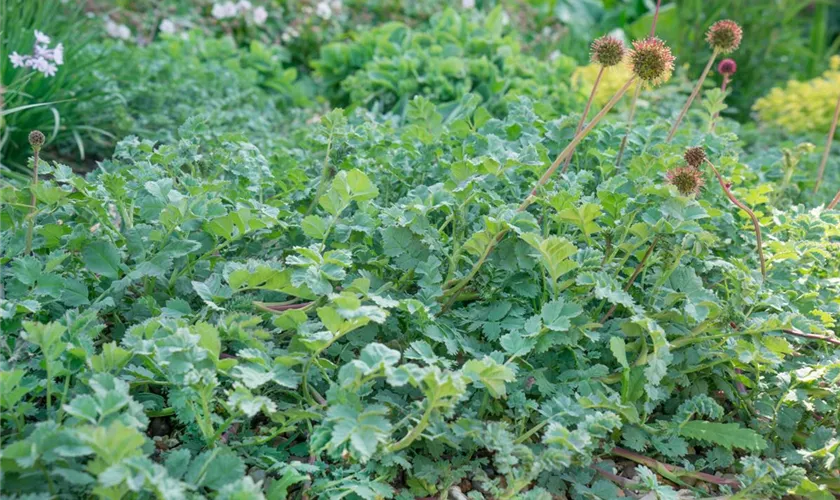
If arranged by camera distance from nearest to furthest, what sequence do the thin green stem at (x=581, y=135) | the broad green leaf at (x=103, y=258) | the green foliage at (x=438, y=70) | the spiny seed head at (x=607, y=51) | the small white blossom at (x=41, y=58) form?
the thin green stem at (x=581, y=135) → the broad green leaf at (x=103, y=258) → the spiny seed head at (x=607, y=51) → the small white blossom at (x=41, y=58) → the green foliage at (x=438, y=70)

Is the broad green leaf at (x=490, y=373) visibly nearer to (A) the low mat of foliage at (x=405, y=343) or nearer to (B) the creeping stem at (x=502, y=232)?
(A) the low mat of foliage at (x=405, y=343)

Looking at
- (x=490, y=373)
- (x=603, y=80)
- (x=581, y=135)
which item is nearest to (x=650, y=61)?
(x=581, y=135)

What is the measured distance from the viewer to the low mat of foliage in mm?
1532

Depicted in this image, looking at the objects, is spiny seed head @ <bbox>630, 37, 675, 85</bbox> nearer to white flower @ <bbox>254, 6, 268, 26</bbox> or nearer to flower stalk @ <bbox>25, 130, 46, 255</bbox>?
flower stalk @ <bbox>25, 130, 46, 255</bbox>

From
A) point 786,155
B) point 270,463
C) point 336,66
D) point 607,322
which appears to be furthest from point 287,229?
point 336,66

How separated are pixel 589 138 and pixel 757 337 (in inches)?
36.3

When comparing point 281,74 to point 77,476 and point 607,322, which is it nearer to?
point 607,322

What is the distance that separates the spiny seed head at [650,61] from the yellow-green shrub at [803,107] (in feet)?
10.0

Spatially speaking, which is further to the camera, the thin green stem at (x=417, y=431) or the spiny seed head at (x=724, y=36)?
the spiny seed head at (x=724, y=36)

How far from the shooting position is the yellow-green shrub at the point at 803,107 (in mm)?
4535

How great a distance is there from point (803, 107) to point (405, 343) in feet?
11.9

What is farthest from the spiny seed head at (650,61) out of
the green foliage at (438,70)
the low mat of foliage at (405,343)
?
A: the green foliage at (438,70)

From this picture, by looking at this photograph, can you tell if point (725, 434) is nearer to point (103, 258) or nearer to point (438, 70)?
point (103, 258)

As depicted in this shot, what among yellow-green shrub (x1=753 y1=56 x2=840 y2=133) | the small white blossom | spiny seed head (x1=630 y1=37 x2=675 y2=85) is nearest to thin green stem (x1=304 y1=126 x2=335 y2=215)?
spiny seed head (x1=630 y1=37 x2=675 y2=85)
